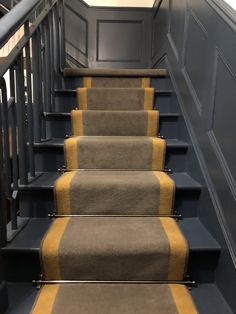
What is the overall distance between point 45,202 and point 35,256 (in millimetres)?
324

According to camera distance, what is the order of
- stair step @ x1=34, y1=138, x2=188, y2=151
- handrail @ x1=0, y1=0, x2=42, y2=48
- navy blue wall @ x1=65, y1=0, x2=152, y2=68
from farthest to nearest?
1. navy blue wall @ x1=65, y1=0, x2=152, y2=68
2. stair step @ x1=34, y1=138, x2=188, y2=151
3. handrail @ x1=0, y1=0, x2=42, y2=48

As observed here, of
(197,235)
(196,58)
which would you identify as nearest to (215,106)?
(196,58)

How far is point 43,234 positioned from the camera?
52.5 inches

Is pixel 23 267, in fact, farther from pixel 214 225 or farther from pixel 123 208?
pixel 214 225

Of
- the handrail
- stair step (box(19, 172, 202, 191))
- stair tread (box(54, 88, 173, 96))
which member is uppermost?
the handrail

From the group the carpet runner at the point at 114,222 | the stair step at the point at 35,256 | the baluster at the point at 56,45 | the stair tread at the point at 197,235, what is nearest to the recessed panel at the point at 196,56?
the carpet runner at the point at 114,222

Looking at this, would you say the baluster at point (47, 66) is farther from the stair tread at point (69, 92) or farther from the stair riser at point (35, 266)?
the stair riser at point (35, 266)

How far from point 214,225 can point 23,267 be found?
828mm

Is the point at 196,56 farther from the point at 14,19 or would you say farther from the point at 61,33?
the point at 61,33

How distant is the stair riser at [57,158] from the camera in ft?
5.66

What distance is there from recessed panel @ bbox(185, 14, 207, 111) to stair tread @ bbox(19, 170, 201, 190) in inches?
15.1

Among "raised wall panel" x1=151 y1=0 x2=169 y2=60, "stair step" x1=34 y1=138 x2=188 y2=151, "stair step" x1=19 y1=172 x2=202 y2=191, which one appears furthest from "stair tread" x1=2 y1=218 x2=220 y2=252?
"raised wall panel" x1=151 y1=0 x2=169 y2=60

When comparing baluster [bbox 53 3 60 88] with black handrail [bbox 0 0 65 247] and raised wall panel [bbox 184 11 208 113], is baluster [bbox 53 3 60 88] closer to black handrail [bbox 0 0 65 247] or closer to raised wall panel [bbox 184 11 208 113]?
black handrail [bbox 0 0 65 247]

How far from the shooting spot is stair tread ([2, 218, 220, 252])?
4.07ft
